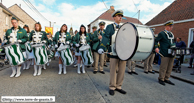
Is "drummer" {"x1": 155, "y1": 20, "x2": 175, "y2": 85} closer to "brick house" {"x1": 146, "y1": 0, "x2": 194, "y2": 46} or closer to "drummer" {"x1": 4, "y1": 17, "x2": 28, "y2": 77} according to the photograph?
"drummer" {"x1": 4, "y1": 17, "x2": 28, "y2": 77}

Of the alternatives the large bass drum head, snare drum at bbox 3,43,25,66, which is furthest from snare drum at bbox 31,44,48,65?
the large bass drum head

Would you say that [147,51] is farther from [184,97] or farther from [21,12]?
[21,12]

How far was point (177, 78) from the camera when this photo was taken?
497 cm

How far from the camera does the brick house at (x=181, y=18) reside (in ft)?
30.5

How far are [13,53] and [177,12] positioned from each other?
45.2ft

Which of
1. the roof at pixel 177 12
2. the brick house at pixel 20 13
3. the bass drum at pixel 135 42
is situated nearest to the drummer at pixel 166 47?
the bass drum at pixel 135 42

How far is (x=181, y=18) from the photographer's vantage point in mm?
10094

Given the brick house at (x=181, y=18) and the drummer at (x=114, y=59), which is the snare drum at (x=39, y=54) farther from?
the brick house at (x=181, y=18)

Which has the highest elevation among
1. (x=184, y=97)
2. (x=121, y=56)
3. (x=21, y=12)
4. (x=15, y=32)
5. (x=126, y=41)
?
(x=21, y=12)

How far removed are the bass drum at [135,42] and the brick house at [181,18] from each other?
9.54 m

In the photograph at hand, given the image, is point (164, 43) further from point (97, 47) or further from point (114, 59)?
point (97, 47)

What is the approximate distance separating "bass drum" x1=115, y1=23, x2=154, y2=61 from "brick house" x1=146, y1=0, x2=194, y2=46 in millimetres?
9543

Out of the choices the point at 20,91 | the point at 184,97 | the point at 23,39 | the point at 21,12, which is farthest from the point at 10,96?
the point at 21,12

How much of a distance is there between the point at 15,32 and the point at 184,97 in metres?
5.91
